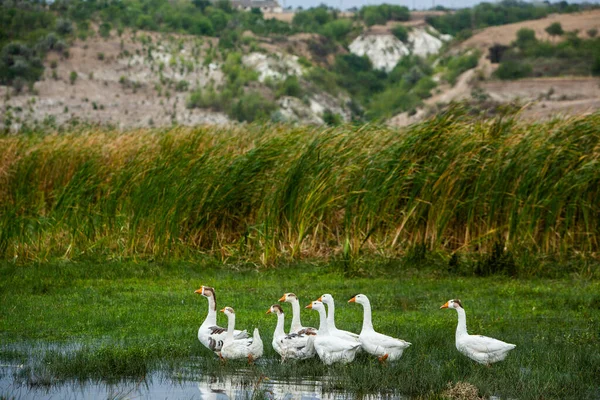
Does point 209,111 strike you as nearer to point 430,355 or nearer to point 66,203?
point 66,203

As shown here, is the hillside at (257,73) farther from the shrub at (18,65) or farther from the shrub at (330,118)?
the shrub at (330,118)

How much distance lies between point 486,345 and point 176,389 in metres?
2.65

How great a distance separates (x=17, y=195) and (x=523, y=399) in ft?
42.6

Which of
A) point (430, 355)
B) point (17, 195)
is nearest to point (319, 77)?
point (17, 195)

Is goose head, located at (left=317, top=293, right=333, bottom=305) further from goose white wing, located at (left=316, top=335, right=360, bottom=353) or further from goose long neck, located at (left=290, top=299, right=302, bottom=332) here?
goose white wing, located at (left=316, top=335, right=360, bottom=353)

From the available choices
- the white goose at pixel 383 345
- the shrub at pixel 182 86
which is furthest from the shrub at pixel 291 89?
the white goose at pixel 383 345

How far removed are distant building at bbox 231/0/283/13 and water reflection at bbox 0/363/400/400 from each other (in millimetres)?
144469

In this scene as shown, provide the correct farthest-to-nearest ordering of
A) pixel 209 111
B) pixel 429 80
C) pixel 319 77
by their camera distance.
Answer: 1. pixel 319 77
2. pixel 429 80
3. pixel 209 111

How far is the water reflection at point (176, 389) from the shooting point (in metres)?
7.32

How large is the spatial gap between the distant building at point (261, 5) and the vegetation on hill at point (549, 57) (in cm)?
6092

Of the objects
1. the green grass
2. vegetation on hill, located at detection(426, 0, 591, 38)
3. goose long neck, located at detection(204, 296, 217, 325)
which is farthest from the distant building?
goose long neck, located at detection(204, 296, 217, 325)

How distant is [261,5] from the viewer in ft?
531

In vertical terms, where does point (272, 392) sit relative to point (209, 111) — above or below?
above

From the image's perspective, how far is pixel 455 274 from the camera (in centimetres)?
1374
